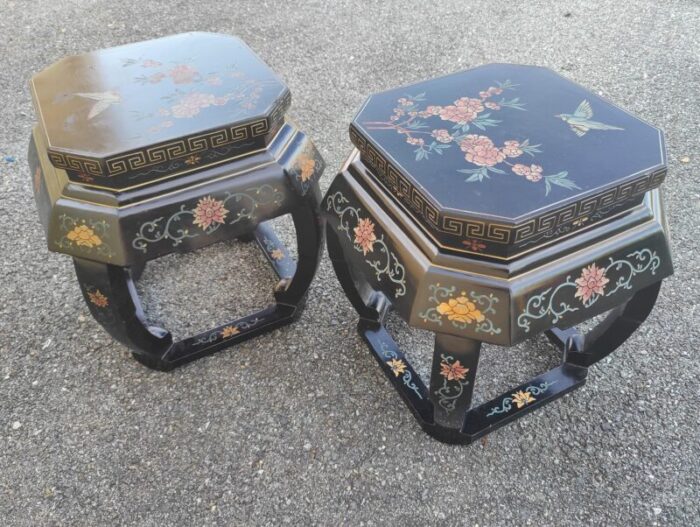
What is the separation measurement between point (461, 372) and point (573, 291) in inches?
8.1

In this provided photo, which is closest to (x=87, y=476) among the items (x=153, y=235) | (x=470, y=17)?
(x=153, y=235)

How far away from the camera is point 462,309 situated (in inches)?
30.3

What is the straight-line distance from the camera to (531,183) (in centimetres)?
76

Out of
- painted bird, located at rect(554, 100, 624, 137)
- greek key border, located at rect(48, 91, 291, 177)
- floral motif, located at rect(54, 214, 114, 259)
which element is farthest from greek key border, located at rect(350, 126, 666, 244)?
floral motif, located at rect(54, 214, 114, 259)

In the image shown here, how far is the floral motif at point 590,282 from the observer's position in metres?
0.78

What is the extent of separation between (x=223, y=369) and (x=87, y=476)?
305 mm

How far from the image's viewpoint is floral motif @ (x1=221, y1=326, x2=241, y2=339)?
1.22 meters

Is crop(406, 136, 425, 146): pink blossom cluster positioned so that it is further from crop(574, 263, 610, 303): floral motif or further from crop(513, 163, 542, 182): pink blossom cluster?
crop(574, 263, 610, 303): floral motif

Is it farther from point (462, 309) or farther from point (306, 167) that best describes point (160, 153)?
point (462, 309)

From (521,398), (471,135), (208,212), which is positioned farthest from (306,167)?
(521,398)

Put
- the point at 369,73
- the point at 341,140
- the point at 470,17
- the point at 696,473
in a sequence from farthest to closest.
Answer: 1. the point at 470,17
2. the point at 369,73
3. the point at 341,140
4. the point at 696,473

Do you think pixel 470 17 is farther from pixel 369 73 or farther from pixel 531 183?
pixel 531 183

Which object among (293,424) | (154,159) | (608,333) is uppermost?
(154,159)

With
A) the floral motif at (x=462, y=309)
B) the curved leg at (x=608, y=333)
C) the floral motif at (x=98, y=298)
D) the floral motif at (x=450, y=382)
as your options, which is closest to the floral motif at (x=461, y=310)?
the floral motif at (x=462, y=309)
